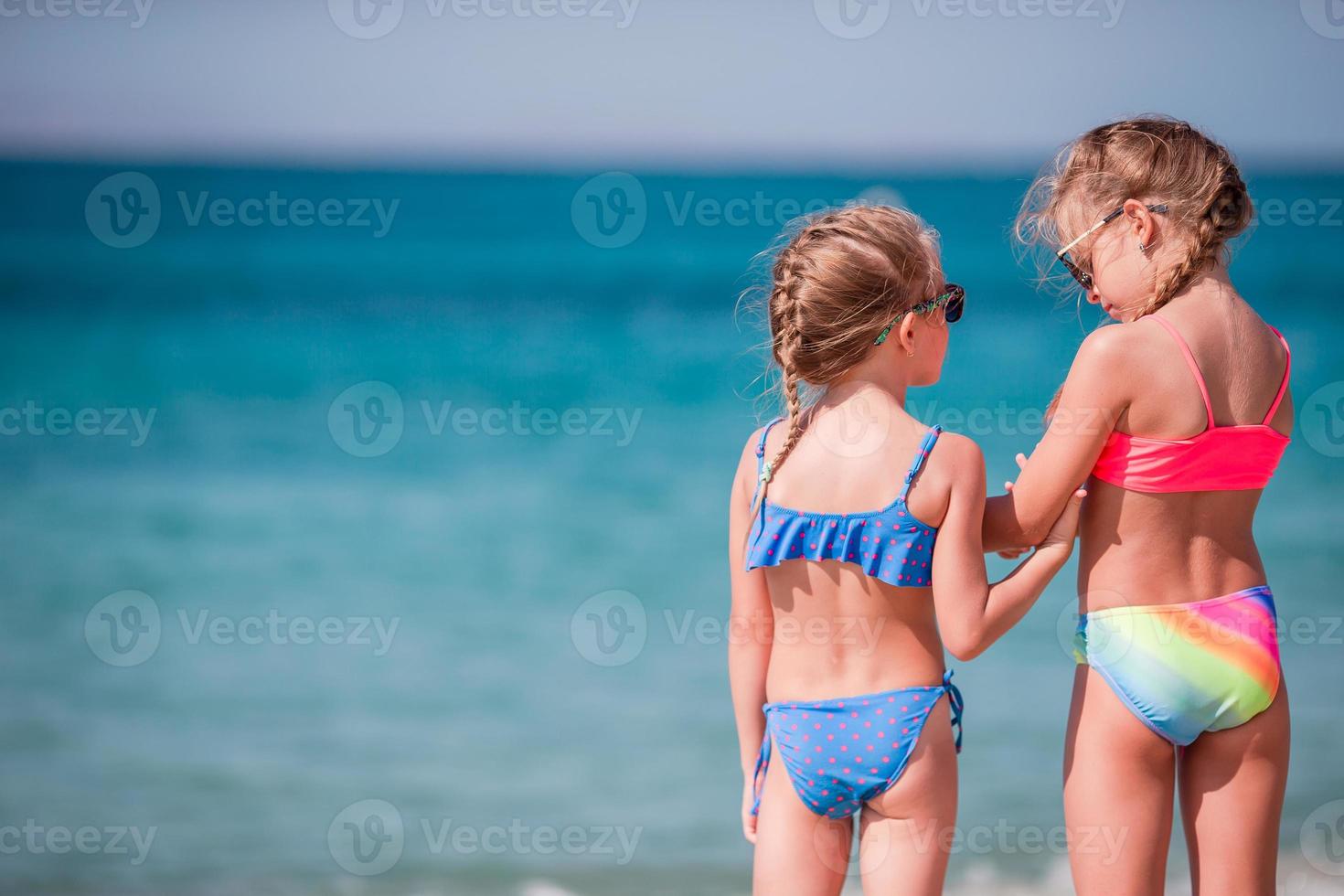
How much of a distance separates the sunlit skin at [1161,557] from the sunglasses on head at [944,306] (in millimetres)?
244

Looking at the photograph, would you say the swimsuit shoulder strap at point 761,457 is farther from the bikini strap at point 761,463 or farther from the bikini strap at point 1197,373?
the bikini strap at point 1197,373

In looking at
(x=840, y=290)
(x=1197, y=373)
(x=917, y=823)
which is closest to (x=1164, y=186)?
(x=1197, y=373)

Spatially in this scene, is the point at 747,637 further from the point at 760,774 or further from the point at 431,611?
the point at 431,611

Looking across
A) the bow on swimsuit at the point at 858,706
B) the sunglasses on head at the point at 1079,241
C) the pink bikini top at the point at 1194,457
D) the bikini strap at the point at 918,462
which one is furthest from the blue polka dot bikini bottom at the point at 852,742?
the sunglasses on head at the point at 1079,241

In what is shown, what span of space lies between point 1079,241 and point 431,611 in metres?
4.70

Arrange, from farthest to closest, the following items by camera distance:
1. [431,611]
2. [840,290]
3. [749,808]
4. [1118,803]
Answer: [431,611] → [749,808] → [840,290] → [1118,803]

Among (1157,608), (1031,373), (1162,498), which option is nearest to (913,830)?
(1157,608)

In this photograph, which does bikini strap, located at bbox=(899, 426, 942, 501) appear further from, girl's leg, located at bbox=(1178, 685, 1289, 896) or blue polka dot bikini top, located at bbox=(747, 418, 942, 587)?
girl's leg, located at bbox=(1178, 685, 1289, 896)

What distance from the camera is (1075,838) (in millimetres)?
1963

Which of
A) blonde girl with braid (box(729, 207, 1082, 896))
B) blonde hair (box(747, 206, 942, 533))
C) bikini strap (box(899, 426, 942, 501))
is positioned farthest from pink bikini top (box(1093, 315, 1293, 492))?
blonde hair (box(747, 206, 942, 533))

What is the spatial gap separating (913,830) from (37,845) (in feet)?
10.2

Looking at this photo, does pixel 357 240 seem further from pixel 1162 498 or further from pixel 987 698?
pixel 1162 498

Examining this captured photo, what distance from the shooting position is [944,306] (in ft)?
7.00

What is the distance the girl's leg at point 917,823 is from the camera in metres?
1.95
